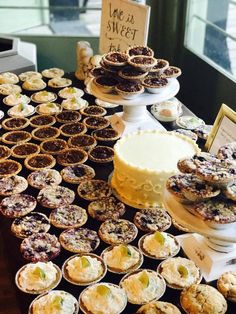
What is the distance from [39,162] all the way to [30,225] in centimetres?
44

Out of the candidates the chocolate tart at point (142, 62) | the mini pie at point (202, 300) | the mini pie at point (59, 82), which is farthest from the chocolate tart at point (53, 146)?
the mini pie at point (202, 300)

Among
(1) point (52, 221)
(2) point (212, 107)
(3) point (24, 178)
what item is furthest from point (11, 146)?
(2) point (212, 107)

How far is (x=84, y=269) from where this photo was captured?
1.48 metres

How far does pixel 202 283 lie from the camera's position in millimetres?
1463

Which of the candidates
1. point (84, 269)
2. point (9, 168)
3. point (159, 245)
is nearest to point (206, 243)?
point (159, 245)

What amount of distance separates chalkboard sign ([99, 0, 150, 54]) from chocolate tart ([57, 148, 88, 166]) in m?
0.69

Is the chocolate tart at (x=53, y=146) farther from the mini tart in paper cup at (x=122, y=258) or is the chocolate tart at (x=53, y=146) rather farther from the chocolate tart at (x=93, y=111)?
the mini tart in paper cup at (x=122, y=258)

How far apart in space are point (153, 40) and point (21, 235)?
2.52 metres

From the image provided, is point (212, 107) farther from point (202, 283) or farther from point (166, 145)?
point (202, 283)

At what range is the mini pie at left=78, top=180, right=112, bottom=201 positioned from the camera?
6.03 ft

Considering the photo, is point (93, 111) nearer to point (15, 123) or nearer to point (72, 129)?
point (72, 129)

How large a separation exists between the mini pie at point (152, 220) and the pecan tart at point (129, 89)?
1.69 ft

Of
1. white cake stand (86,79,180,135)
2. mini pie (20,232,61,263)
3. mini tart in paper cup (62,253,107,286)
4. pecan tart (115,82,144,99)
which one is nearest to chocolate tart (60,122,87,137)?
white cake stand (86,79,180,135)

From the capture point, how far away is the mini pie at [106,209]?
1.73 m
